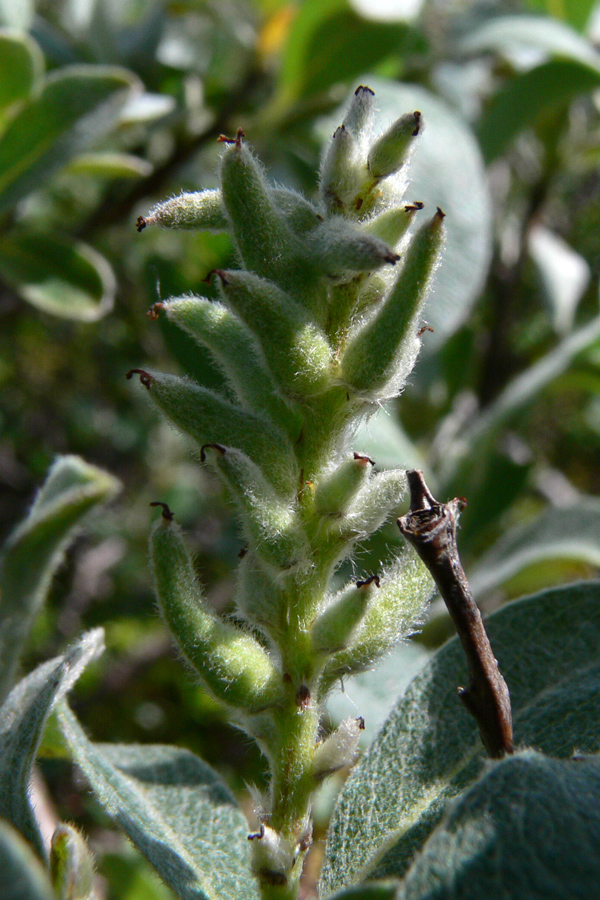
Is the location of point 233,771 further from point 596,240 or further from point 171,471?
point 596,240

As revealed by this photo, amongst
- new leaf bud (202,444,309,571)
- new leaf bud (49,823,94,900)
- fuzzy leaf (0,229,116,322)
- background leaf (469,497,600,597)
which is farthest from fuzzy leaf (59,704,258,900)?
fuzzy leaf (0,229,116,322)

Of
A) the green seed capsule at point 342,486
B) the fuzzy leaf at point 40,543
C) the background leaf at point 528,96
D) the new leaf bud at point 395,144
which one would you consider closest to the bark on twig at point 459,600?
the green seed capsule at point 342,486

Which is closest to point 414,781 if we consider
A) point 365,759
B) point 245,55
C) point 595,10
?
point 365,759

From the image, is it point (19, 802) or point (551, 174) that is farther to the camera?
point (551, 174)

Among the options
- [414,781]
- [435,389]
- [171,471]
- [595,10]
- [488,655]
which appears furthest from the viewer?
[171,471]

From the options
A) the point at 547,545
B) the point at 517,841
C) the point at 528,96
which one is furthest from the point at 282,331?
the point at 528,96
